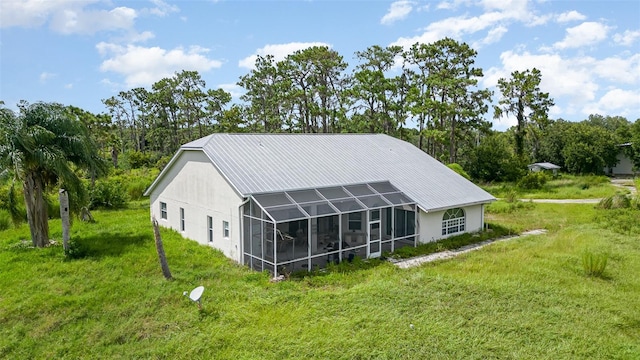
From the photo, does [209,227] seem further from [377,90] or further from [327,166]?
[377,90]

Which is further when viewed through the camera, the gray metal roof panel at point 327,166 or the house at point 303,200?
the gray metal roof panel at point 327,166

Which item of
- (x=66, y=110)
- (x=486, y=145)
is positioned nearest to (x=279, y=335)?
(x=66, y=110)

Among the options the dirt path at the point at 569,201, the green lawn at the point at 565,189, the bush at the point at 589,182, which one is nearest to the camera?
the dirt path at the point at 569,201

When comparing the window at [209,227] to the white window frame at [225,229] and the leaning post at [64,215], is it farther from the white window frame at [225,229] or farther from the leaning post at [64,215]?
the leaning post at [64,215]

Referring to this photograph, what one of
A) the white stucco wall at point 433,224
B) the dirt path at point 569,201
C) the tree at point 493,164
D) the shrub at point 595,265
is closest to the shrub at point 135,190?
the white stucco wall at point 433,224

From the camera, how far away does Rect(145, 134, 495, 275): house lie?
50.8 ft

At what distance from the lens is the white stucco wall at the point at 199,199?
52.9ft

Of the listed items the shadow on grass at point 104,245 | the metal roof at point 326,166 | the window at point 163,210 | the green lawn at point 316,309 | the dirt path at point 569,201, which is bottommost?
the green lawn at point 316,309

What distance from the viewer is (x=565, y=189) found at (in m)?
37.5

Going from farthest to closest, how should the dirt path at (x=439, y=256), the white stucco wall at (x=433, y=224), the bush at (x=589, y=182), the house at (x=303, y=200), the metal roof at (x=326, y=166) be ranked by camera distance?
the bush at (x=589, y=182)
the white stucco wall at (x=433, y=224)
the metal roof at (x=326, y=166)
the dirt path at (x=439, y=256)
the house at (x=303, y=200)

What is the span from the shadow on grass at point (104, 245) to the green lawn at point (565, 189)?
27.5 m

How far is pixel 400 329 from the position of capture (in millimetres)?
10289

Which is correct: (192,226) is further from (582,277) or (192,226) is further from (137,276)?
(582,277)

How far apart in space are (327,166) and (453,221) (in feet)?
21.3
